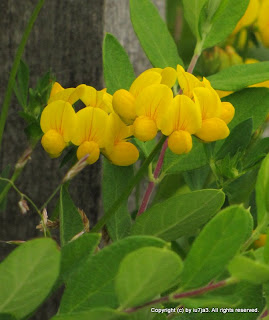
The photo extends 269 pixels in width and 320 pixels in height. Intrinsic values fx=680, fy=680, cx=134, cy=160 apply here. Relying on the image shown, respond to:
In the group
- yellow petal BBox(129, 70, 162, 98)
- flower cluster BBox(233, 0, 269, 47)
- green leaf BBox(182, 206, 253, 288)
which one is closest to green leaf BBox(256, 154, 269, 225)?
green leaf BBox(182, 206, 253, 288)

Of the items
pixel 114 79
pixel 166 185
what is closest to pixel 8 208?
pixel 166 185

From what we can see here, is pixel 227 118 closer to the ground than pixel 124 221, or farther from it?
farther from it

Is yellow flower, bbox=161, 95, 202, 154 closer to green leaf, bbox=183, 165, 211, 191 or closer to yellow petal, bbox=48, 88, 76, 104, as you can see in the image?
yellow petal, bbox=48, 88, 76, 104

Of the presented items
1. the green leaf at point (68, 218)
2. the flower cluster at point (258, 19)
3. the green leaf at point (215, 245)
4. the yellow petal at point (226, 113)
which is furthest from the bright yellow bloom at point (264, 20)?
the green leaf at point (215, 245)

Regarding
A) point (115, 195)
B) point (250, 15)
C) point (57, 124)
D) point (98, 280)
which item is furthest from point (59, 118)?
point (250, 15)

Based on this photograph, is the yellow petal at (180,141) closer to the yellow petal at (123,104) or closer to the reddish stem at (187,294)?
the yellow petal at (123,104)

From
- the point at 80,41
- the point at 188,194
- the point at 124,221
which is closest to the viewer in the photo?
the point at 188,194

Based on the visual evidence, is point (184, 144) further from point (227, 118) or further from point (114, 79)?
point (114, 79)
